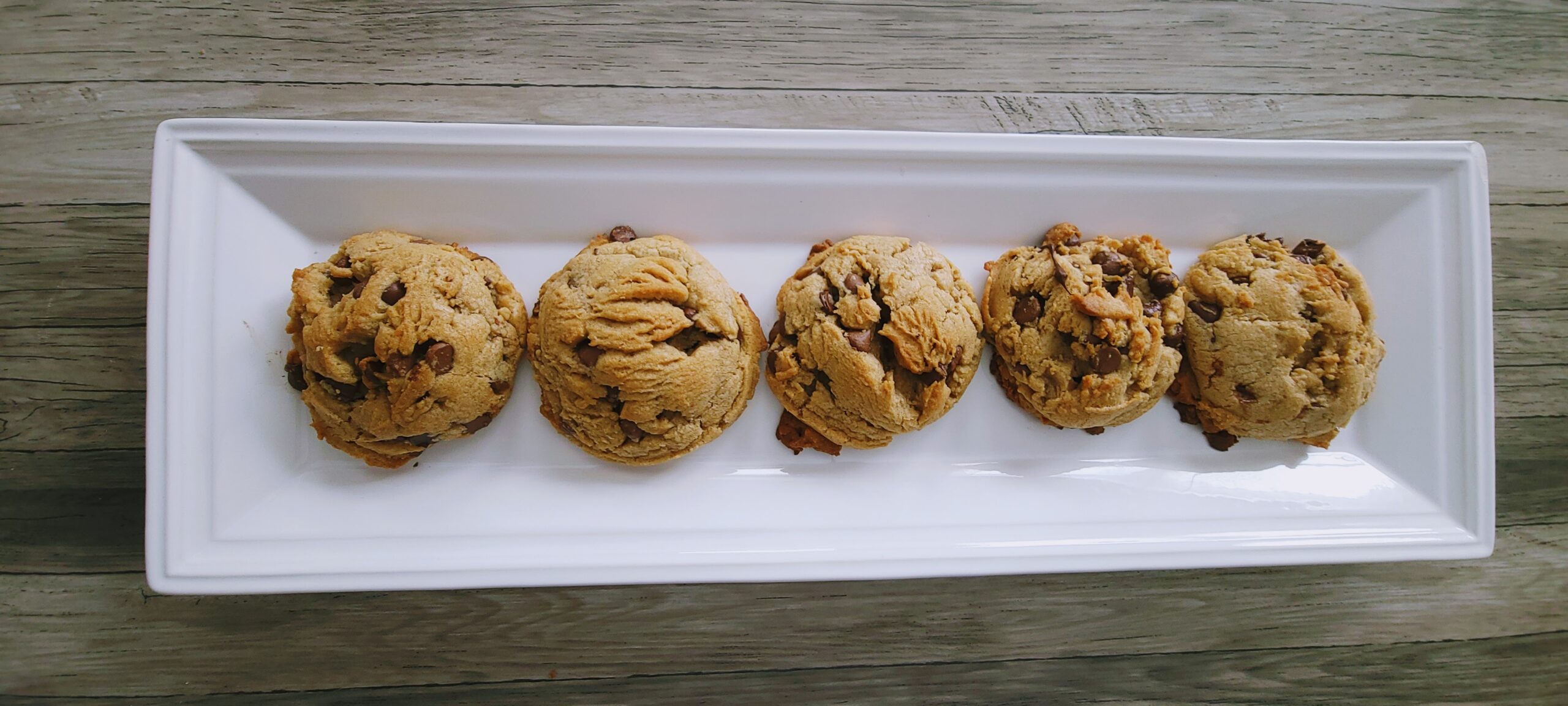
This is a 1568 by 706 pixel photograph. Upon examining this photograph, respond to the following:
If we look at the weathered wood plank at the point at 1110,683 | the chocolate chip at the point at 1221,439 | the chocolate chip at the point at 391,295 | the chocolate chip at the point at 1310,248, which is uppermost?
the chocolate chip at the point at 1310,248

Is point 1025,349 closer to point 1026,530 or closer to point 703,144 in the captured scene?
point 1026,530

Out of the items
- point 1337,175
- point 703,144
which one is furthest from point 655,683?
point 1337,175

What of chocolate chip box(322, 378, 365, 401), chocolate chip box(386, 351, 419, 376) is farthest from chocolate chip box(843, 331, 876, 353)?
chocolate chip box(322, 378, 365, 401)

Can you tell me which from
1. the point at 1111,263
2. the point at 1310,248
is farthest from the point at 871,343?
the point at 1310,248

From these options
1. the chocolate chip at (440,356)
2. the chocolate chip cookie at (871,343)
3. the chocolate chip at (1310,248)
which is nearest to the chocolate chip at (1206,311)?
the chocolate chip at (1310,248)

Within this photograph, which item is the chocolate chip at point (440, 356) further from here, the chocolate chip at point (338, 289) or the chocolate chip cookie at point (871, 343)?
the chocolate chip cookie at point (871, 343)

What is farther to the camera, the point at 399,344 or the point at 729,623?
the point at 729,623

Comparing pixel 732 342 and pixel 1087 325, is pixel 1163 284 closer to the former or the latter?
pixel 1087 325
